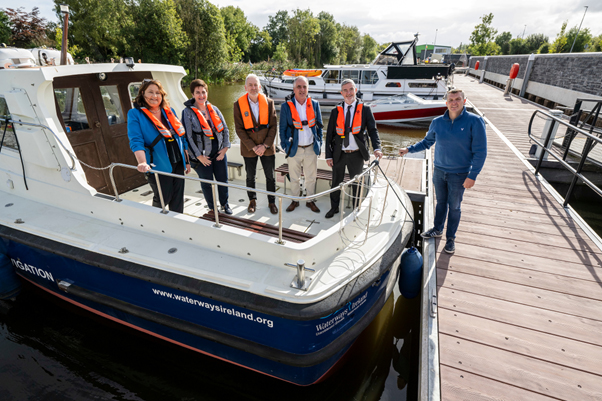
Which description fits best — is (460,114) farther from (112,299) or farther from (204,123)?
(112,299)

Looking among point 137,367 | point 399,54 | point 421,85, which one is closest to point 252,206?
point 137,367

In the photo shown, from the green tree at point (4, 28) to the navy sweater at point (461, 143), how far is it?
28833 millimetres

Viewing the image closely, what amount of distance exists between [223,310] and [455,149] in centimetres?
275

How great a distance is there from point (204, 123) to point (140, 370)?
2888mm

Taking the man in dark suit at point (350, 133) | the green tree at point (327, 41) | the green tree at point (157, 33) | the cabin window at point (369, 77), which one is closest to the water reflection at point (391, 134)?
the cabin window at point (369, 77)

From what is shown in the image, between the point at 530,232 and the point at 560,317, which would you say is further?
the point at 530,232

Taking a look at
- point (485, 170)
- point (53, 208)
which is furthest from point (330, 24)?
point (53, 208)

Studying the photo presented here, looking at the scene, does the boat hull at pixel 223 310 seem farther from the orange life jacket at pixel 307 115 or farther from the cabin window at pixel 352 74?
the cabin window at pixel 352 74

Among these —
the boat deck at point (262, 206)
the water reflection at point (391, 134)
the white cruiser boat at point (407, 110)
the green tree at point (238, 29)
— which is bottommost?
the water reflection at point (391, 134)

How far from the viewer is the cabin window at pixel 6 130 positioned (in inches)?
144

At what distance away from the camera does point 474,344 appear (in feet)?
8.99

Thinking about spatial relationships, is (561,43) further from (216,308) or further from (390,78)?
(216,308)

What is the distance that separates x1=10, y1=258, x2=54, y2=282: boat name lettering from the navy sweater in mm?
4544

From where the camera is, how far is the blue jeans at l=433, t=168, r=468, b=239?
342cm
